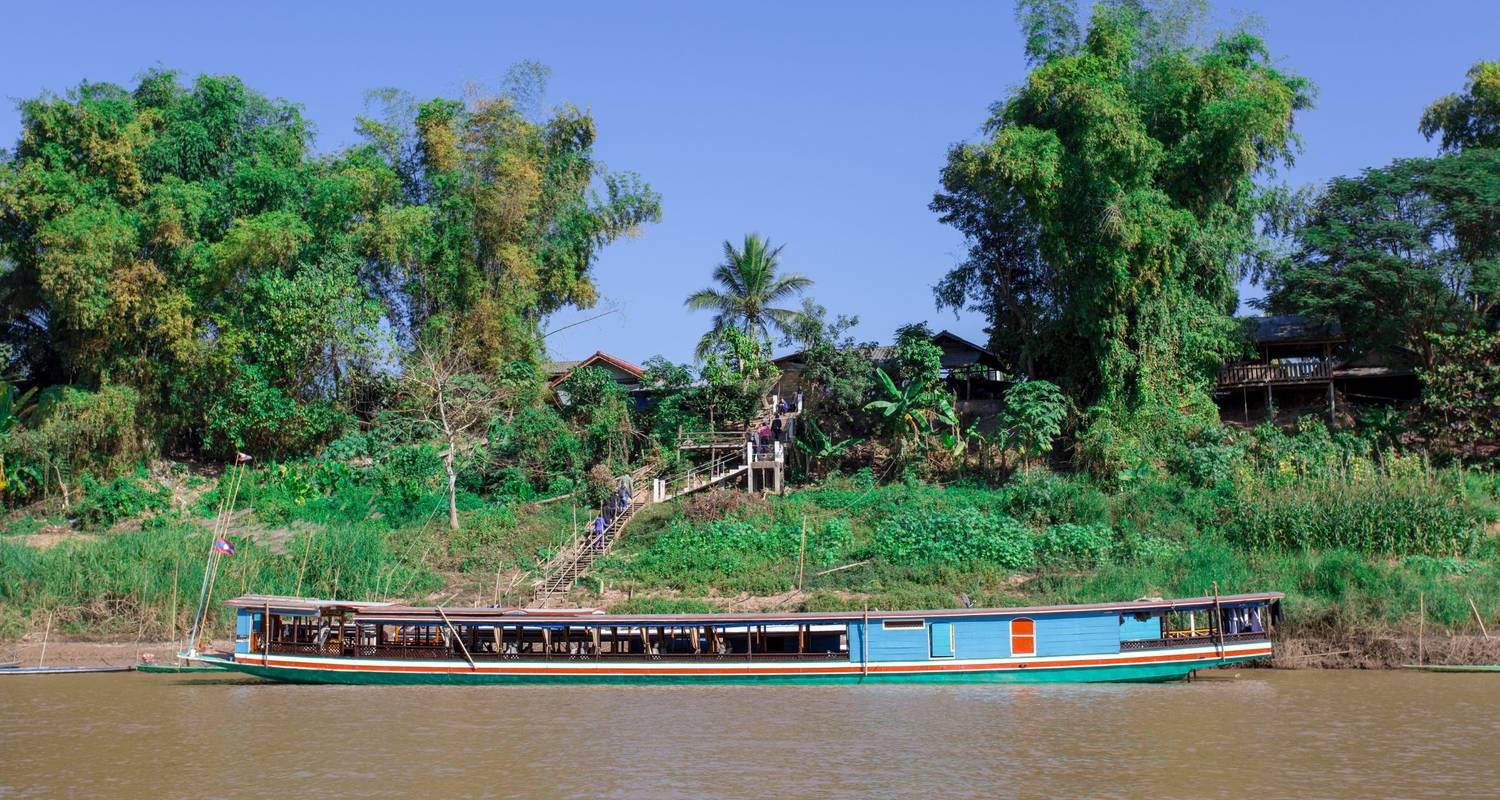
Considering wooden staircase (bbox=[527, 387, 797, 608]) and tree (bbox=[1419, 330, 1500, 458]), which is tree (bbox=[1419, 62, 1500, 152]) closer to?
tree (bbox=[1419, 330, 1500, 458])

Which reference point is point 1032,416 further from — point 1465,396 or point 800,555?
point 1465,396

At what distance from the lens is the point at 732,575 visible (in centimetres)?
3050

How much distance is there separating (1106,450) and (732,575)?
11062 millimetres

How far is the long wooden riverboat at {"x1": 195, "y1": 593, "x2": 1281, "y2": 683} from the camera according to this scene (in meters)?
24.3

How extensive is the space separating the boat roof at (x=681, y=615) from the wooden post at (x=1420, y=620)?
3.37 meters

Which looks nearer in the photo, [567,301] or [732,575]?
[732,575]

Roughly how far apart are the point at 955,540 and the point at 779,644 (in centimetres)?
754

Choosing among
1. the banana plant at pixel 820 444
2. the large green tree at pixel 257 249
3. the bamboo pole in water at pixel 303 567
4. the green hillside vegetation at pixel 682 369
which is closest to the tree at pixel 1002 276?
the green hillside vegetation at pixel 682 369

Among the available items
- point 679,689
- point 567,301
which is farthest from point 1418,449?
point 567,301

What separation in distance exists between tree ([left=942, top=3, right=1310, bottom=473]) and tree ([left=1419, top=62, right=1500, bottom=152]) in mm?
6242

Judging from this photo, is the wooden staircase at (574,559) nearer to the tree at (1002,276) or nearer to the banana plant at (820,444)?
the banana plant at (820,444)

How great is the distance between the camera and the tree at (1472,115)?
4009 cm

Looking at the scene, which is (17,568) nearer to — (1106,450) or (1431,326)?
(1106,450)

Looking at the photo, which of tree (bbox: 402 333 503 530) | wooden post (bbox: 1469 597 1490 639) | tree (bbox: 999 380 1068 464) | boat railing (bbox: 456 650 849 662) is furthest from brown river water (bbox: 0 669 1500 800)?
tree (bbox: 402 333 503 530)
